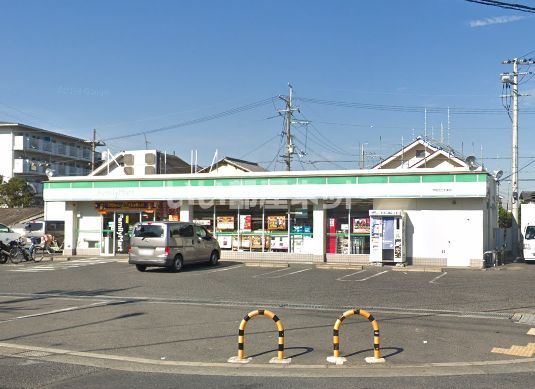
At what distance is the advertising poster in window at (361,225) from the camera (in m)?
25.3

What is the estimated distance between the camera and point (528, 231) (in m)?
27.6

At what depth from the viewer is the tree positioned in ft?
174

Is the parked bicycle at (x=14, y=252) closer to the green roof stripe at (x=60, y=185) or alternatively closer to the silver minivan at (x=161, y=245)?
the green roof stripe at (x=60, y=185)

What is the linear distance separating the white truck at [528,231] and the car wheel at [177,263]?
16.2 meters

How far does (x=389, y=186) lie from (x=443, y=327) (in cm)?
1461

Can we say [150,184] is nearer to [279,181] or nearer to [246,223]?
[246,223]

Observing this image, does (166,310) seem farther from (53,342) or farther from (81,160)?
(81,160)

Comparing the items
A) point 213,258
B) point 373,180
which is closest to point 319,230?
point 373,180

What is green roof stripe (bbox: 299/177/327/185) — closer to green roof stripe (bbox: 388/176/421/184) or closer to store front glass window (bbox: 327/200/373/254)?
store front glass window (bbox: 327/200/373/254)

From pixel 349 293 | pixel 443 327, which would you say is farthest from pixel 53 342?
pixel 349 293

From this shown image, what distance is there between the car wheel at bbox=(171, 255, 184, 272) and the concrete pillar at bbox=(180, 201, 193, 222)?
6.69 m

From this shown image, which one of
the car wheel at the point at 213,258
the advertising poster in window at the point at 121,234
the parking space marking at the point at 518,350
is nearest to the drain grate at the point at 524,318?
the parking space marking at the point at 518,350

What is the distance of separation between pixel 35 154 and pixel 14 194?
494 inches

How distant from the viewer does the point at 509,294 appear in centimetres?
1530
